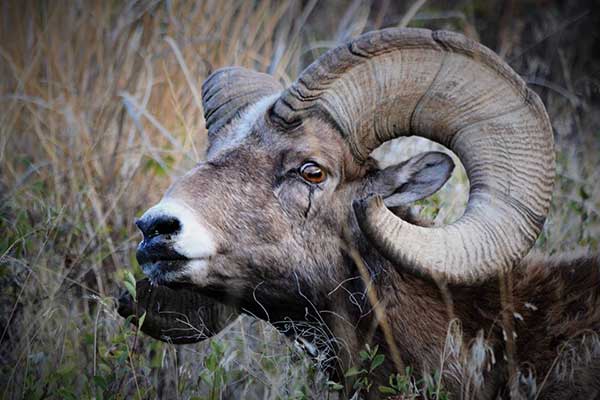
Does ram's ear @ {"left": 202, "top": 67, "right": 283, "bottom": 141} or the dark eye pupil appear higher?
ram's ear @ {"left": 202, "top": 67, "right": 283, "bottom": 141}

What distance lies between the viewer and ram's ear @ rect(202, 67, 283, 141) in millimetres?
5496

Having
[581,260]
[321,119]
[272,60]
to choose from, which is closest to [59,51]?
[272,60]

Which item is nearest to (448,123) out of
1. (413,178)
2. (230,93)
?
(413,178)

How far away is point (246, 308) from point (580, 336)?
200 centimetres

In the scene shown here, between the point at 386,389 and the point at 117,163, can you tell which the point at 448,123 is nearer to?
the point at 386,389

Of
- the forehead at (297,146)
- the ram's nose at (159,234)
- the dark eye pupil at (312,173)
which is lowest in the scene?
the ram's nose at (159,234)

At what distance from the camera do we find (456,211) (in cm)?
729

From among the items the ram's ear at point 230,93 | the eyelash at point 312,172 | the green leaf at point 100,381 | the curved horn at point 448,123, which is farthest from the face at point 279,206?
the green leaf at point 100,381

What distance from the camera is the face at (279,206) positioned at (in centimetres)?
469

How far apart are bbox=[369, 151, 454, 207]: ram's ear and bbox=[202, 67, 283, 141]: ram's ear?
1.06 meters

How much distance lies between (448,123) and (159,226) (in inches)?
71.3

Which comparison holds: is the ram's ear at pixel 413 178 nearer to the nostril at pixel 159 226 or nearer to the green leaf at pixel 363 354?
the green leaf at pixel 363 354

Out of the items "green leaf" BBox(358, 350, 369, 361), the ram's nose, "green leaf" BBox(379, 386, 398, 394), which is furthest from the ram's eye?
"green leaf" BBox(379, 386, 398, 394)

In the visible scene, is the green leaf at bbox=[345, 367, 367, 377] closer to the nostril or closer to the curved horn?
the curved horn
